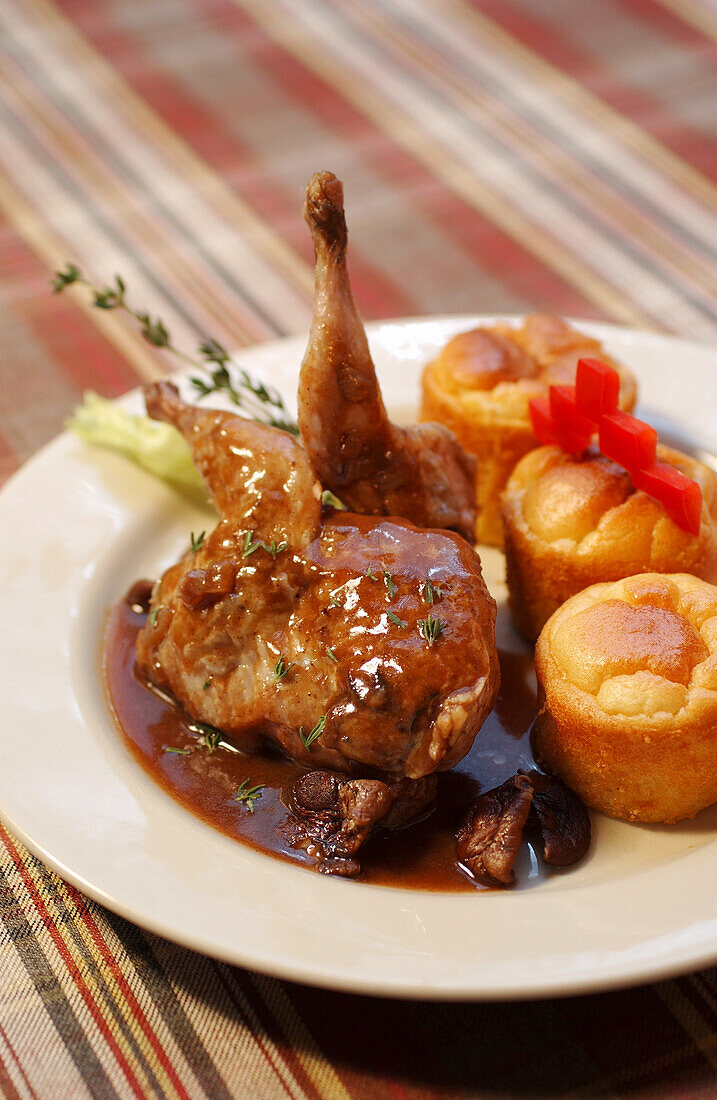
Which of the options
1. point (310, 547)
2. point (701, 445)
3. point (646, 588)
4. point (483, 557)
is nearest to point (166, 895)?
point (310, 547)

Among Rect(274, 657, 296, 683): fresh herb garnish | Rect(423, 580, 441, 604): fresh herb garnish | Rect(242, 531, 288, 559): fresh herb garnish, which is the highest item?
Rect(242, 531, 288, 559): fresh herb garnish

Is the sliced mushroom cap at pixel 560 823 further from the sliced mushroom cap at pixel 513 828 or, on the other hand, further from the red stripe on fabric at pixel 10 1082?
the red stripe on fabric at pixel 10 1082

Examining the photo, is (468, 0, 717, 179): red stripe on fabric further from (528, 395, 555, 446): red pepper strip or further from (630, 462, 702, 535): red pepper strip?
(630, 462, 702, 535): red pepper strip

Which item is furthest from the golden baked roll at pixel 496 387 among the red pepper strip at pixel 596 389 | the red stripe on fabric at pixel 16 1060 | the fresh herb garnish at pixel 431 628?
the red stripe on fabric at pixel 16 1060

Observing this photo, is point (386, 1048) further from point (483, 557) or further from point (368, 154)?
point (368, 154)

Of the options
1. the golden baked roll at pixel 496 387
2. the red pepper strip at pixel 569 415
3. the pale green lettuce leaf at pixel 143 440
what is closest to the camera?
the red pepper strip at pixel 569 415

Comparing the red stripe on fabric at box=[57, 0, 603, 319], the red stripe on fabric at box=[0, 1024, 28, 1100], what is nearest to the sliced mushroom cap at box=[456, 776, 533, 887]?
the red stripe on fabric at box=[0, 1024, 28, 1100]
